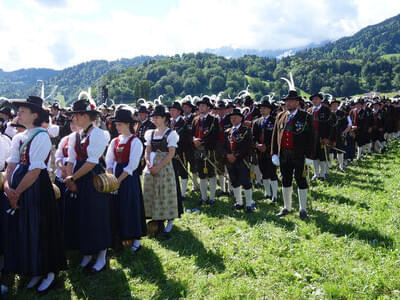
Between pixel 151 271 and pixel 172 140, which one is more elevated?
pixel 172 140

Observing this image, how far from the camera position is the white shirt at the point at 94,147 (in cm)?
411

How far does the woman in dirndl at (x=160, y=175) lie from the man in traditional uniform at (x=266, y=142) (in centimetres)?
287

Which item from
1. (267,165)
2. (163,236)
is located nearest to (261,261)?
(163,236)

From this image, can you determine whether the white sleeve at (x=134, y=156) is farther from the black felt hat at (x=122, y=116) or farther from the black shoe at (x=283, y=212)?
the black shoe at (x=283, y=212)

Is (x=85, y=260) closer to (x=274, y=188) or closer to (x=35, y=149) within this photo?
(x=35, y=149)

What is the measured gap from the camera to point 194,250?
5.22m

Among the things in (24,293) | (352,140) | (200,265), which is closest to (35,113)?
(24,293)

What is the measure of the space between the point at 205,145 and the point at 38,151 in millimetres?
4590

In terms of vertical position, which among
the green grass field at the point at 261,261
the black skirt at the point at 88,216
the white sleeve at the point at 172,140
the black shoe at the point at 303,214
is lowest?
the green grass field at the point at 261,261

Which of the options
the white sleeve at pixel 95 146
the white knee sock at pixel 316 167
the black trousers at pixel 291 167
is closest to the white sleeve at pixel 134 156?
the white sleeve at pixel 95 146

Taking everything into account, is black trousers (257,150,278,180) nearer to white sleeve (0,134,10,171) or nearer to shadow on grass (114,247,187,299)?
shadow on grass (114,247,187,299)

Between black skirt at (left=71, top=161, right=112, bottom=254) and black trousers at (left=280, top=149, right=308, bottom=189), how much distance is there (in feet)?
12.4

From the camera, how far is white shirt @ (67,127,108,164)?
4.11m

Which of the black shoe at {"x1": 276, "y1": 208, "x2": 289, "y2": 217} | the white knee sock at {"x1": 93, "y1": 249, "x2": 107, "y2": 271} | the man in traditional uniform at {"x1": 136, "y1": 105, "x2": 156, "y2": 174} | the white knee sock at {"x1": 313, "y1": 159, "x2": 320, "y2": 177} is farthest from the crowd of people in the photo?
the white knee sock at {"x1": 313, "y1": 159, "x2": 320, "y2": 177}
